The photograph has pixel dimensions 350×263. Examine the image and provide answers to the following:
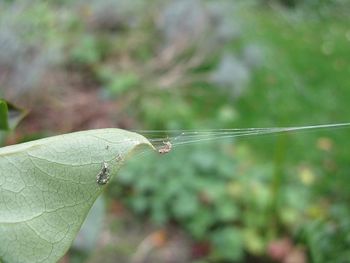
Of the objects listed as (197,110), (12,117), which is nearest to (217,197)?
(197,110)

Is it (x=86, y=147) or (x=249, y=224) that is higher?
(x=86, y=147)

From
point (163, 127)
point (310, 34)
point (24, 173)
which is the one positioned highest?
point (24, 173)

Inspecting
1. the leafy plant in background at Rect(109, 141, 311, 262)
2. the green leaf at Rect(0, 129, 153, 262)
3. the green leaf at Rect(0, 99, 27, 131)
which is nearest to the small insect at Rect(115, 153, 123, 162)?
the green leaf at Rect(0, 129, 153, 262)

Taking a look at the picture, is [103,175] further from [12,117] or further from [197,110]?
[197,110]

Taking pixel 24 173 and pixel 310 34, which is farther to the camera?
pixel 310 34

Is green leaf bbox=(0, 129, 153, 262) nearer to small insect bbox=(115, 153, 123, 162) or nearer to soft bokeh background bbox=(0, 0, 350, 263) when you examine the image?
small insect bbox=(115, 153, 123, 162)

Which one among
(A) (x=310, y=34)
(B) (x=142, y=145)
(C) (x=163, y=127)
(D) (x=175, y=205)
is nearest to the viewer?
(B) (x=142, y=145)

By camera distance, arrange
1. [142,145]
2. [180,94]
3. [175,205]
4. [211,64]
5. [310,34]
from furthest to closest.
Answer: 1. [310,34]
2. [211,64]
3. [180,94]
4. [175,205]
5. [142,145]

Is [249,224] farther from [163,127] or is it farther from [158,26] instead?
[158,26]

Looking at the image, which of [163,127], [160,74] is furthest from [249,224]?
[160,74]
